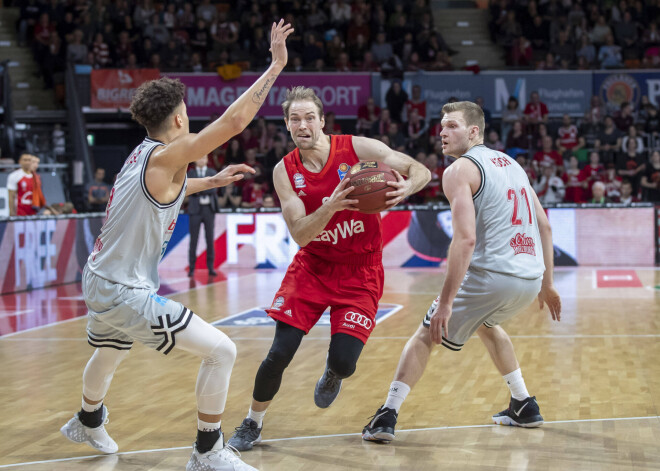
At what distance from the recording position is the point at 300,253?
205 inches

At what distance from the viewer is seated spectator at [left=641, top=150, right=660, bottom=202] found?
55.9 feet

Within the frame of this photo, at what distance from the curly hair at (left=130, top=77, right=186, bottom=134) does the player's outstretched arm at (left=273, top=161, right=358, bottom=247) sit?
2.84 ft

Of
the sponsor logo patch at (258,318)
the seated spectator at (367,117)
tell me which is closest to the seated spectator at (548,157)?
the seated spectator at (367,117)

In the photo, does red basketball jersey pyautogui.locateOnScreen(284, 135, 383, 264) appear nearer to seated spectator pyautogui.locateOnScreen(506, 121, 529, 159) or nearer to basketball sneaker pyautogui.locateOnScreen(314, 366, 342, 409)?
basketball sneaker pyautogui.locateOnScreen(314, 366, 342, 409)

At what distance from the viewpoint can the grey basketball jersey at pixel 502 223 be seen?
4.90 m

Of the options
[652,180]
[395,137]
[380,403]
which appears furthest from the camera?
[395,137]

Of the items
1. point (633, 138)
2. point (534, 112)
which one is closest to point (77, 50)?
point (534, 112)

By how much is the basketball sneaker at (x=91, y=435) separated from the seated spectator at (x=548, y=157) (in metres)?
14.0

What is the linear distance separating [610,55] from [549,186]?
16.6ft

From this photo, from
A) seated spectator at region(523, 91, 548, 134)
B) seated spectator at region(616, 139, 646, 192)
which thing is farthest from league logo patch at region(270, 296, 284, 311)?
seated spectator at region(523, 91, 548, 134)

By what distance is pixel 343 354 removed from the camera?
4.85m

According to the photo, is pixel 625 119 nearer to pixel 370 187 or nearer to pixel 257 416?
pixel 370 187

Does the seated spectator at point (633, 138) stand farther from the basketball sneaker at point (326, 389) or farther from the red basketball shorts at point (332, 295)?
the basketball sneaker at point (326, 389)

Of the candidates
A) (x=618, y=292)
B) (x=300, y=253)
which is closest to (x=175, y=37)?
(x=618, y=292)
